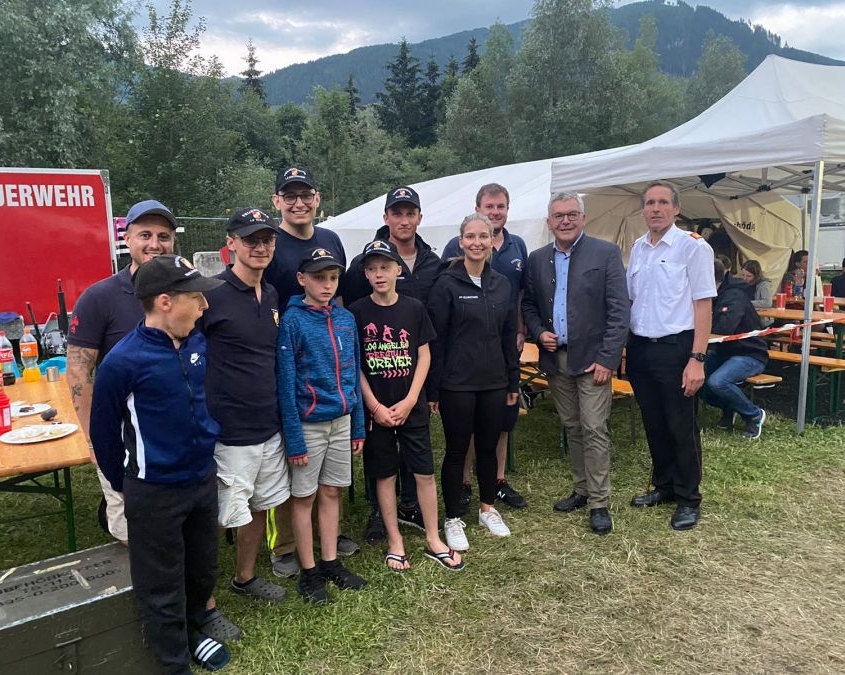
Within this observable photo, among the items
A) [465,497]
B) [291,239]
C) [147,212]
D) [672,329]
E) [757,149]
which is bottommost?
[465,497]

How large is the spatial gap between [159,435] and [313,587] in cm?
117

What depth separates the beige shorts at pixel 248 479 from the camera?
2527mm

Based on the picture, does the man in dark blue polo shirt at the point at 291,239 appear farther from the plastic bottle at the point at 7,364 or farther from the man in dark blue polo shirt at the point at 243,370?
the plastic bottle at the point at 7,364

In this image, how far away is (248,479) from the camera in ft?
8.55

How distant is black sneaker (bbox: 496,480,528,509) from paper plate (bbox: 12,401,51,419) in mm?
2656

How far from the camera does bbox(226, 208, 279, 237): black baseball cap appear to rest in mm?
2545

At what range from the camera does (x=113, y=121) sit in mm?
17672

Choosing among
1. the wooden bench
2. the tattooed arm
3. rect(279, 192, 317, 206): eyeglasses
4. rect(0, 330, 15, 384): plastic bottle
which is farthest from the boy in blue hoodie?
the wooden bench

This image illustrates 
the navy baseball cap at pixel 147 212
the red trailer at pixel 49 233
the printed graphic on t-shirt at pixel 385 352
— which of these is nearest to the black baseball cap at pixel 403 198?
the printed graphic on t-shirt at pixel 385 352

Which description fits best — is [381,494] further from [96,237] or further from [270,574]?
[96,237]

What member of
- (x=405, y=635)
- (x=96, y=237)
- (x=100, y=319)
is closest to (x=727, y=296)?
(x=405, y=635)

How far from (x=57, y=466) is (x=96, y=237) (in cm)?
578

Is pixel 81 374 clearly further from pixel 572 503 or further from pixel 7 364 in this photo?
pixel 572 503

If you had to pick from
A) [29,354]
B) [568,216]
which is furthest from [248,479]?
[29,354]
